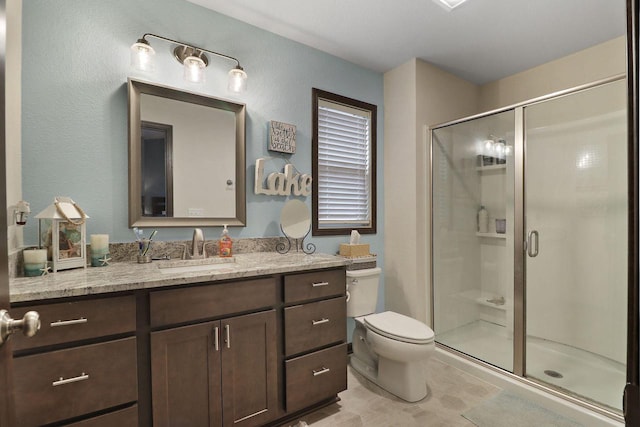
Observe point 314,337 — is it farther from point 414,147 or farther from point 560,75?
point 560,75

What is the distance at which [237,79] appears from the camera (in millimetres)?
2082

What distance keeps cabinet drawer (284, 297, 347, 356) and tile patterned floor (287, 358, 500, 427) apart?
0.44m

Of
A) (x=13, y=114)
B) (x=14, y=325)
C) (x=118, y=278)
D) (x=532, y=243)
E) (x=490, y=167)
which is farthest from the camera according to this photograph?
(x=490, y=167)

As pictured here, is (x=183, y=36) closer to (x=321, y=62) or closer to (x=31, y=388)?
(x=321, y=62)

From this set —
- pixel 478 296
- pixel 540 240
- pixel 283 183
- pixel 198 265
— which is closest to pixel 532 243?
pixel 540 240

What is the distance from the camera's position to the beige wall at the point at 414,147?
2.72 metres

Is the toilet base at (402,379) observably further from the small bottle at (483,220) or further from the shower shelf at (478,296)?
the small bottle at (483,220)

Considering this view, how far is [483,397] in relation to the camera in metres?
2.04

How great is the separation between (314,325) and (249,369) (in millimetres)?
427

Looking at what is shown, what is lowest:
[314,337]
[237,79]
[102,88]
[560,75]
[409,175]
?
[314,337]

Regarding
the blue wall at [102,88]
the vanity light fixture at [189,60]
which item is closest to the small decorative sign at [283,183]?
the blue wall at [102,88]

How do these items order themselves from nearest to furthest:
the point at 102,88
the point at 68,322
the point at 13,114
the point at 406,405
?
the point at 68,322 → the point at 13,114 → the point at 102,88 → the point at 406,405

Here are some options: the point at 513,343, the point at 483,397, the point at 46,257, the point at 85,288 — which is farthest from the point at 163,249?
the point at 513,343

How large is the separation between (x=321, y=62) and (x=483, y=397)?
2.78m
